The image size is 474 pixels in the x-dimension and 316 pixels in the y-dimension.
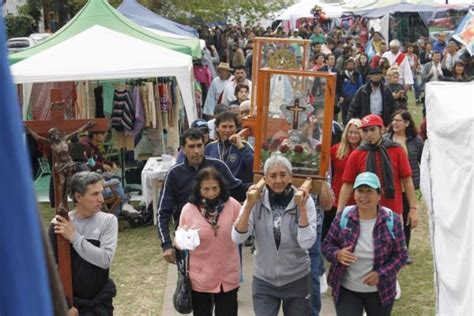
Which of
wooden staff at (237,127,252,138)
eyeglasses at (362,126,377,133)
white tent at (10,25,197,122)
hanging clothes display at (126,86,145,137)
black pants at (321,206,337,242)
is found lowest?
black pants at (321,206,337,242)

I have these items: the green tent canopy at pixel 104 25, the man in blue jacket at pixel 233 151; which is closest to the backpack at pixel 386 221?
the man in blue jacket at pixel 233 151

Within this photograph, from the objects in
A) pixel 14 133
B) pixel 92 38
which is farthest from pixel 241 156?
pixel 14 133

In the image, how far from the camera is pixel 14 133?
1.11m

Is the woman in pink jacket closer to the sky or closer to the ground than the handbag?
closer to the sky

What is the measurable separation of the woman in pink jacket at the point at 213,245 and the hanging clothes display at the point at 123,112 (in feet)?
24.5

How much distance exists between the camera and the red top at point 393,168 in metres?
7.33

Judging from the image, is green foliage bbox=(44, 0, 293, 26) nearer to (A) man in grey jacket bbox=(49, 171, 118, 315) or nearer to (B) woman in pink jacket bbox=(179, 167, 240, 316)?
(B) woman in pink jacket bbox=(179, 167, 240, 316)

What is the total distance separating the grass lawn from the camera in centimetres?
809

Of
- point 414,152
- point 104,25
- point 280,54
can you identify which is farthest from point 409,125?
point 104,25

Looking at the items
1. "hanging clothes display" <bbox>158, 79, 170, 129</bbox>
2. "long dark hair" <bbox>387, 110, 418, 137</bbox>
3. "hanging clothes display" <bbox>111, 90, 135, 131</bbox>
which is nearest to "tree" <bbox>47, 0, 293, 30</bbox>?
"hanging clothes display" <bbox>158, 79, 170, 129</bbox>

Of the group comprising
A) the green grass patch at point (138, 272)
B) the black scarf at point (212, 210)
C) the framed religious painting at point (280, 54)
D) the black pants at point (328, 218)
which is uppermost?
the framed religious painting at point (280, 54)

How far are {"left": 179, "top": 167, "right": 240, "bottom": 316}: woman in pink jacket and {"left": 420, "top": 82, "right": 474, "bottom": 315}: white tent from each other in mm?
1475

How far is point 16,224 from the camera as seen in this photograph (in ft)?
3.61

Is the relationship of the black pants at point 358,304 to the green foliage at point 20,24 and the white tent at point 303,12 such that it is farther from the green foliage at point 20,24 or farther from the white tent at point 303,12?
the white tent at point 303,12
